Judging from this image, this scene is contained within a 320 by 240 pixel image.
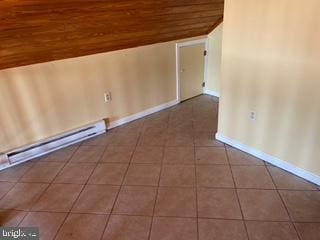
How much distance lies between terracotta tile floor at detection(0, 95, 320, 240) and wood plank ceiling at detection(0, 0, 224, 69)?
1.10 m

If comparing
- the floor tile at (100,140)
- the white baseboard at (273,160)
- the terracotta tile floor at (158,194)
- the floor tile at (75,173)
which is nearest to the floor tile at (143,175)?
the terracotta tile floor at (158,194)

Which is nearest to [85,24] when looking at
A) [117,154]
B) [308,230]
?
[117,154]

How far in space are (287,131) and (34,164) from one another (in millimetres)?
2495

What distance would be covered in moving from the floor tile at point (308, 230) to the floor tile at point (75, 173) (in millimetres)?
1791

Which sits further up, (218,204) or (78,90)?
(78,90)

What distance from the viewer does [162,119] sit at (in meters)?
3.69

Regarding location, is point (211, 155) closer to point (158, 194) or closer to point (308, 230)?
point (158, 194)

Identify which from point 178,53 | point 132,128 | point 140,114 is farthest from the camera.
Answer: point 178,53

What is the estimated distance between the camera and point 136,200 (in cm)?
222

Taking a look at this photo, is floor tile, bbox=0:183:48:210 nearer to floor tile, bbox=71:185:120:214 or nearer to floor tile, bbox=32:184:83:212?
floor tile, bbox=32:184:83:212

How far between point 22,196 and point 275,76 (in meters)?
2.45

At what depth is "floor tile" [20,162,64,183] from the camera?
254 cm

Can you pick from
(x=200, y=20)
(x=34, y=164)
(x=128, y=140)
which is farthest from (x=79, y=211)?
(x=200, y=20)

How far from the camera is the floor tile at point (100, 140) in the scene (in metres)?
3.12
